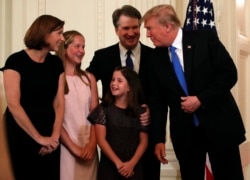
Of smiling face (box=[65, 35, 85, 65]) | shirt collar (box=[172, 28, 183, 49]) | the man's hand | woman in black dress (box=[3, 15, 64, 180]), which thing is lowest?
the man's hand

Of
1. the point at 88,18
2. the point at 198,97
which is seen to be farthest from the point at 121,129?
the point at 88,18

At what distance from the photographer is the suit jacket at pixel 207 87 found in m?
2.43

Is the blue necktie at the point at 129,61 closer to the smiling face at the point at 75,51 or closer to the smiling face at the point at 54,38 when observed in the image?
the smiling face at the point at 75,51

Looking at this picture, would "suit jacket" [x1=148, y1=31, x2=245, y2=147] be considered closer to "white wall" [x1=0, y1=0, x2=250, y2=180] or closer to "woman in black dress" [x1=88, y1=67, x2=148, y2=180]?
"woman in black dress" [x1=88, y1=67, x2=148, y2=180]

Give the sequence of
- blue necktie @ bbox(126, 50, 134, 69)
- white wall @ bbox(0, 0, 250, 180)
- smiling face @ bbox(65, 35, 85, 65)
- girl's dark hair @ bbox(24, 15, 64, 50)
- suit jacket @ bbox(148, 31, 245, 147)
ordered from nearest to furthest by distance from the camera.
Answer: suit jacket @ bbox(148, 31, 245, 147)
girl's dark hair @ bbox(24, 15, 64, 50)
smiling face @ bbox(65, 35, 85, 65)
blue necktie @ bbox(126, 50, 134, 69)
white wall @ bbox(0, 0, 250, 180)

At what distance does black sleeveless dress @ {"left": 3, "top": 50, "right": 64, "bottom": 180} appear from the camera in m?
2.48

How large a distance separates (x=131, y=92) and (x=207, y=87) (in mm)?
581

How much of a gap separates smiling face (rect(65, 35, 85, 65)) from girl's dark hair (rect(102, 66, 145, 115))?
11.3 inches

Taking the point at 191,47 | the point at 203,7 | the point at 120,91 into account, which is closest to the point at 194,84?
the point at 191,47

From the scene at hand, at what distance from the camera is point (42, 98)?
100 inches

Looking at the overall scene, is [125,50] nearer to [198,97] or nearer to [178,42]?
[178,42]

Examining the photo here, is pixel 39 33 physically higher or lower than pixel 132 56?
higher

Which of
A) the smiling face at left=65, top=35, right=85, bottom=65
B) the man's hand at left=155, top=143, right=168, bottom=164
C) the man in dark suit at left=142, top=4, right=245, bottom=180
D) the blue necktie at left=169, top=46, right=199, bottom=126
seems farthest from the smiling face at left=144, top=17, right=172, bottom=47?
the man's hand at left=155, top=143, right=168, bottom=164

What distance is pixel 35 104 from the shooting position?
2535 millimetres
